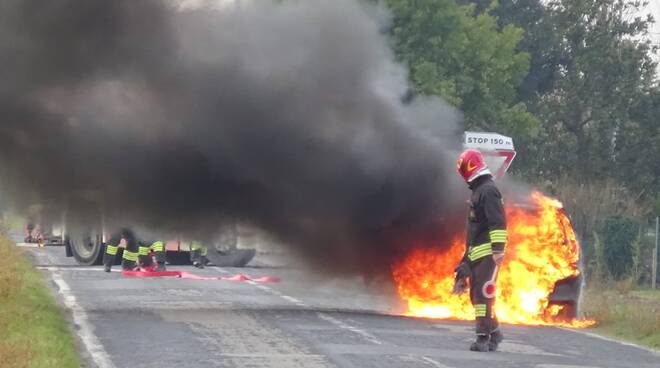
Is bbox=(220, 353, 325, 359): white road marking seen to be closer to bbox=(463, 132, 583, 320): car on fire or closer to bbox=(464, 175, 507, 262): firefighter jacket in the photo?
bbox=(464, 175, 507, 262): firefighter jacket

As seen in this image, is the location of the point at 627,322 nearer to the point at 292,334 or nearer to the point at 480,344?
the point at 480,344

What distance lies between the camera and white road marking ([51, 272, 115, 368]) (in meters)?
11.2

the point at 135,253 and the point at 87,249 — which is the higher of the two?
the point at 87,249

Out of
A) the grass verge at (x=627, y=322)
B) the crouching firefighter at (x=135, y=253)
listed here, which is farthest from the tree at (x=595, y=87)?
the grass verge at (x=627, y=322)

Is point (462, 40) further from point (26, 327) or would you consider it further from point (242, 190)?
point (26, 327)

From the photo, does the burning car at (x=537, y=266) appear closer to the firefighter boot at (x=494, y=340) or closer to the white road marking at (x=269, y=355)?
the firefighter boot at (x=494, y=340)

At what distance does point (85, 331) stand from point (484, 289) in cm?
391

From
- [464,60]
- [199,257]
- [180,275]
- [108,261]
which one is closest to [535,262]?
[180,275]

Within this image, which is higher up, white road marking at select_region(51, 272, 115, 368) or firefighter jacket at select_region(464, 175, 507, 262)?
firefighter jacket at select_region(464, 175, 507, 262)

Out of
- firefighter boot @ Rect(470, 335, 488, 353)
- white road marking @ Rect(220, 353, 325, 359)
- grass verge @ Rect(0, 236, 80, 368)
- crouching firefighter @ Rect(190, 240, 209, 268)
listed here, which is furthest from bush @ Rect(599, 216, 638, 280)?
white road marking @ Rect(220, 353, 325, 359)

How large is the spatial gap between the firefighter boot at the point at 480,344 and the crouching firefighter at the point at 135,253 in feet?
40.3

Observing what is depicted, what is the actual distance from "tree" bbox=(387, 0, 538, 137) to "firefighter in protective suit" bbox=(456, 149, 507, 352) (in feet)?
61.1

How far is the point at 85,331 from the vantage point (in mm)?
13398

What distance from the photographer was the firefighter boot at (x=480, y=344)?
12.5 m
